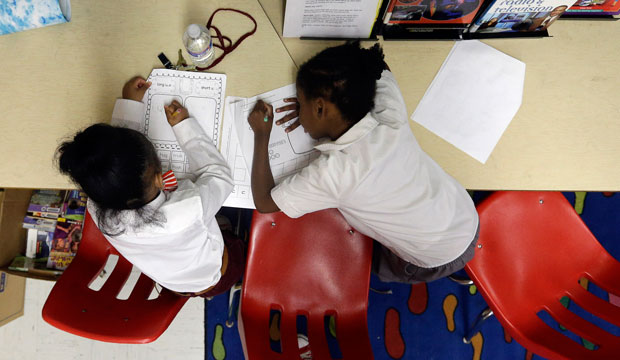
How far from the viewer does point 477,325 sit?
4.40 ft

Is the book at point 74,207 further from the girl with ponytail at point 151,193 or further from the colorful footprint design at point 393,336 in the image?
the colorful footprint design at point 393,336

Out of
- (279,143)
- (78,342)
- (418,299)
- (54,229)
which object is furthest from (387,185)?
(78,342)

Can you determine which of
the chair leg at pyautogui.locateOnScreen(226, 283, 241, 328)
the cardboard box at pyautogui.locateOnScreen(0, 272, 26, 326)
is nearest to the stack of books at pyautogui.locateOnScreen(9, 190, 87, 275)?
the cardboard box at pyautogui.locateOnScreen(0, 272, 26, 326)

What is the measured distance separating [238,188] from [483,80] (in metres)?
0.72

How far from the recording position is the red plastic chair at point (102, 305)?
76cm

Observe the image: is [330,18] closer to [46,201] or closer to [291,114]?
[291,114]

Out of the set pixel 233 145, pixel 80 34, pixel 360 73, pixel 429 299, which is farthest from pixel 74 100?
pixel 429 299

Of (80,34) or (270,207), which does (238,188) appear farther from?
(80,34)

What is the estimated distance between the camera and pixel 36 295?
145 cm

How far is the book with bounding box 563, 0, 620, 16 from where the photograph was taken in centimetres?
92

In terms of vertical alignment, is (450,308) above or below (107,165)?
below

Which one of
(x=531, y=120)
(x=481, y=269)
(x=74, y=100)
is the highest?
(x=531, y=120)

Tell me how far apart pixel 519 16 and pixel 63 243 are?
156cm

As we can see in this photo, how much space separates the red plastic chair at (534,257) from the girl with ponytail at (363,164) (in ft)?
0.59
